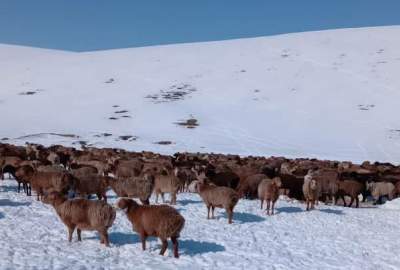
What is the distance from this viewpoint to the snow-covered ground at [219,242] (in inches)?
383

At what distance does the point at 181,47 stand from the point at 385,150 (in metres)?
72.6

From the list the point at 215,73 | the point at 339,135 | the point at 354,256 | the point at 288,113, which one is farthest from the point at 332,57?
the point at 354,256

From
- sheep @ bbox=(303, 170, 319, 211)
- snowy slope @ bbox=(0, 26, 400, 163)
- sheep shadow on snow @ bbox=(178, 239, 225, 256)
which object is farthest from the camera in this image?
snowy slope @ bbox=(0, 26, 400, 163)

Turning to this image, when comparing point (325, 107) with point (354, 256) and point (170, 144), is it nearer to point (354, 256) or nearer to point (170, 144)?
point (170, 144)

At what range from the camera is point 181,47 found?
11875cm

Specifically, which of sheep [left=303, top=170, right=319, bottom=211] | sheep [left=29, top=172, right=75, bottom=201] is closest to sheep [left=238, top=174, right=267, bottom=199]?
sheep [left=303, top=170, right=319, bottom=211]

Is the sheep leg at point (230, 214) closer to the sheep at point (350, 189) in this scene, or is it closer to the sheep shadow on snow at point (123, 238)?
the sheep shadow on snow at point (123, 238)

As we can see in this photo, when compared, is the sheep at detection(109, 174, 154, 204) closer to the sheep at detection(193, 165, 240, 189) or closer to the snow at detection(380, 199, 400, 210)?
the sheep at detection(193, 165, 240, 189)

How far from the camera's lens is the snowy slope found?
58969 millimetres

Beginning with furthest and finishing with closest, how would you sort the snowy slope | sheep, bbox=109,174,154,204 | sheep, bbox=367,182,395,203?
1. the snowy slope
2. sheep, bbox=367,182,395,203
3. sheep, bbox=109,174,154,204

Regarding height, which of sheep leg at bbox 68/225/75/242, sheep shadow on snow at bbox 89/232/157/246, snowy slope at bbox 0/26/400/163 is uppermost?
snowy slope at bbox 0/26/400/163

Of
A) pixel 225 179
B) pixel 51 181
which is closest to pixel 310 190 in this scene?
pixel 225 179

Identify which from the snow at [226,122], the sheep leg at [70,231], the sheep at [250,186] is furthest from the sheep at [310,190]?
the sheep leg at [70,231]

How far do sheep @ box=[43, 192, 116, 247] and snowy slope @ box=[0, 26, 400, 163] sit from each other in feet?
131
